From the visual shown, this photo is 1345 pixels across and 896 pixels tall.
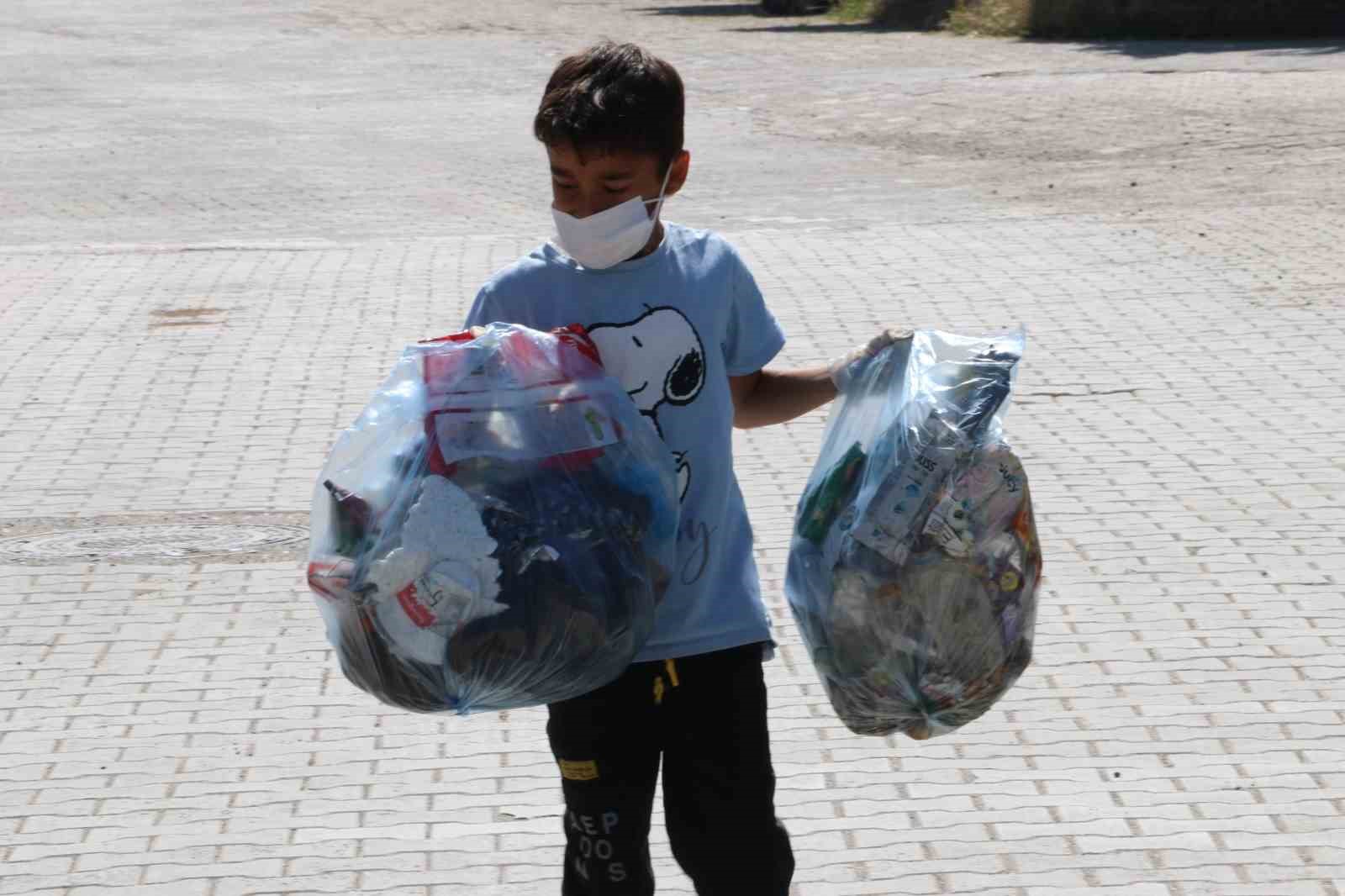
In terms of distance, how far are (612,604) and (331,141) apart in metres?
15.3

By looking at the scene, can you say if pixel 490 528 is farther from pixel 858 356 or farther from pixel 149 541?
pixel 149 541

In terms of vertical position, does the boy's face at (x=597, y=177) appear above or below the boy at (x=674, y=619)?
above

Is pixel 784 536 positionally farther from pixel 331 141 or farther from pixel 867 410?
pixel 331 141

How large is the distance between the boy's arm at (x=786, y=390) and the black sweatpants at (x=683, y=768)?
41 cm

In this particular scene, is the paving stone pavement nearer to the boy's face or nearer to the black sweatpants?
the black sweatpants

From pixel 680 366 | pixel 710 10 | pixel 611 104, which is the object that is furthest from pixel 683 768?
pixel 710 10

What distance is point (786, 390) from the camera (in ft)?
9.77

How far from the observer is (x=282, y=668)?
16.4ft

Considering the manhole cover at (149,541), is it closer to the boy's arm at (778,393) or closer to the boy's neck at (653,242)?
the boy's arm at (778,393)

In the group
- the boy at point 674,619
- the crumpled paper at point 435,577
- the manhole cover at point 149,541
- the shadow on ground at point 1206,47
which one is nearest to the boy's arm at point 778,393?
the boy at point 674,619

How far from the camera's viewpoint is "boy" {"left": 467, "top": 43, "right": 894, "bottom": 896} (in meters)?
2.73

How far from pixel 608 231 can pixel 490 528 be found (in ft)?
1.58

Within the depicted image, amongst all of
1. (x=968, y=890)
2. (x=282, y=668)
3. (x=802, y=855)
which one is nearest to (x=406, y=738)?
(x=282, y=668)

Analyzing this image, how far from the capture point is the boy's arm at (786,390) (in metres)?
2.91
